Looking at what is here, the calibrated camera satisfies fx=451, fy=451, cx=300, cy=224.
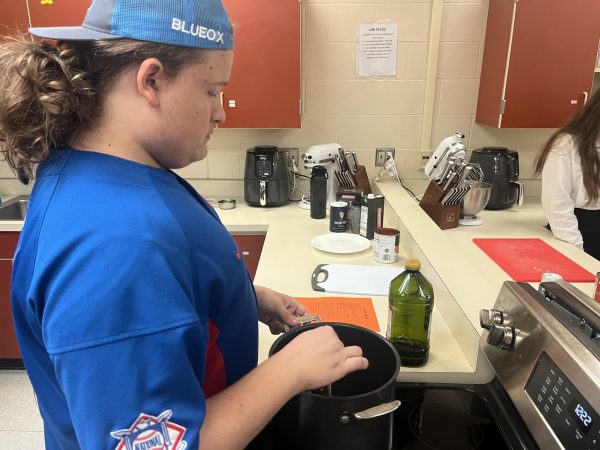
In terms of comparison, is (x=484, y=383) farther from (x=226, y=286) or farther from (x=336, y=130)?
(x=336, y=130)

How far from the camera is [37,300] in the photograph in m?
0.53

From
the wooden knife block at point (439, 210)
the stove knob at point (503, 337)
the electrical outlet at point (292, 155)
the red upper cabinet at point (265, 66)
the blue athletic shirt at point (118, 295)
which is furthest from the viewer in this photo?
the electrical outlet at point (292, 155)

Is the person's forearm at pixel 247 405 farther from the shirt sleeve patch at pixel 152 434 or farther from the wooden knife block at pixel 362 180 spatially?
the wooden knife block at pixel 362 180

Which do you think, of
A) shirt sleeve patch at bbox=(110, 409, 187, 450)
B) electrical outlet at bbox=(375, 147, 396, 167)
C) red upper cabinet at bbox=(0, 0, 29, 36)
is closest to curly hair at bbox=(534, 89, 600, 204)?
electrical outlet at bbox=(375, 147, 396, 167)

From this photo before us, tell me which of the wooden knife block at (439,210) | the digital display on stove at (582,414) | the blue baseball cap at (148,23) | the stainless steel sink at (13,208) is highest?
the blue baseball cap at (148,23)

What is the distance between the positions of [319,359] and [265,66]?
6.37 ft

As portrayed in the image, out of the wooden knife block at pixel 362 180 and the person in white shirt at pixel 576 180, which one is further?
the wooden knife block at pixel 362 180

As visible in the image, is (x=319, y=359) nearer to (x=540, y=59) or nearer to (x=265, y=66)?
(x=265, y=66)

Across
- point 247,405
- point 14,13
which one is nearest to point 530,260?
point 247,405

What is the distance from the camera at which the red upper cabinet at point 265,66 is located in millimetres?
2215

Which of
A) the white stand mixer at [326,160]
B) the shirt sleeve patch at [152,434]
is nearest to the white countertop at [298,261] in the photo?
the white stand mixer at [326,160]

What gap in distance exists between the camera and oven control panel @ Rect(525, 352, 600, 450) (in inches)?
21.3

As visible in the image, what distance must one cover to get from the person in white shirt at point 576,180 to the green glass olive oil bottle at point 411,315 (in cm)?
129

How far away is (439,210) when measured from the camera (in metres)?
2.12
